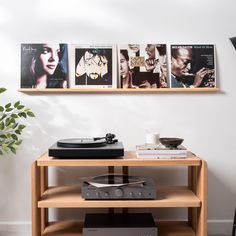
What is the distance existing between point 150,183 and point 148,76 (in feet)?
2.36

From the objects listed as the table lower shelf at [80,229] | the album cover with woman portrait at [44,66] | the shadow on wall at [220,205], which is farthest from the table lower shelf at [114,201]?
the album cover with woman portrait at [44,66]

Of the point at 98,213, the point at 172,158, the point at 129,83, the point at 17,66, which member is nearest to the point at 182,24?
the point at 129,83

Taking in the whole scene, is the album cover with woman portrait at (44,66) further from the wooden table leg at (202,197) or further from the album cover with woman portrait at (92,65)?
the wooden table leg at (202,197)

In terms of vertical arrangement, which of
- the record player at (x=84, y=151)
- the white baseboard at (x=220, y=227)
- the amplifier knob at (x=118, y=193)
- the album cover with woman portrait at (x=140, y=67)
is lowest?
the white baseboard at (x=220, y=227)

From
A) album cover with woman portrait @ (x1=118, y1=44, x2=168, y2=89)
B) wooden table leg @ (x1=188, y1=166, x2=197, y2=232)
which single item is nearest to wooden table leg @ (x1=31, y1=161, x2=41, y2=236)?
album cover with woman portrait @ (x1=118, y1=44, x2=168, y2=89)

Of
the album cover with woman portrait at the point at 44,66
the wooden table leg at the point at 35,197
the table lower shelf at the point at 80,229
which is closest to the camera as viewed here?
the wooden table leg at the point at 35,197

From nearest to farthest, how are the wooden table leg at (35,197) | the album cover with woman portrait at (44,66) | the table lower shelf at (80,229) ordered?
the wooden table leg at (35,197) → the table lower shelf at (80,229) → the album cover with woman portrait at (44,66)

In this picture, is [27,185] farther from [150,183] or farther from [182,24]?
[182,24]

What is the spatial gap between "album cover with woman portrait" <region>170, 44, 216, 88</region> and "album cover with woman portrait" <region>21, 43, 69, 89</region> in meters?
0.71

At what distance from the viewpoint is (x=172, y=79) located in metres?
2.38

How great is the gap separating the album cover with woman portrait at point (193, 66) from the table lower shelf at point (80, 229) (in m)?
0.89

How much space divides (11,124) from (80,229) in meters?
0.75

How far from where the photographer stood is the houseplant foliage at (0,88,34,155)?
7.13 ft

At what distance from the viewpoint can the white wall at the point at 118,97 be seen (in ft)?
7.81
